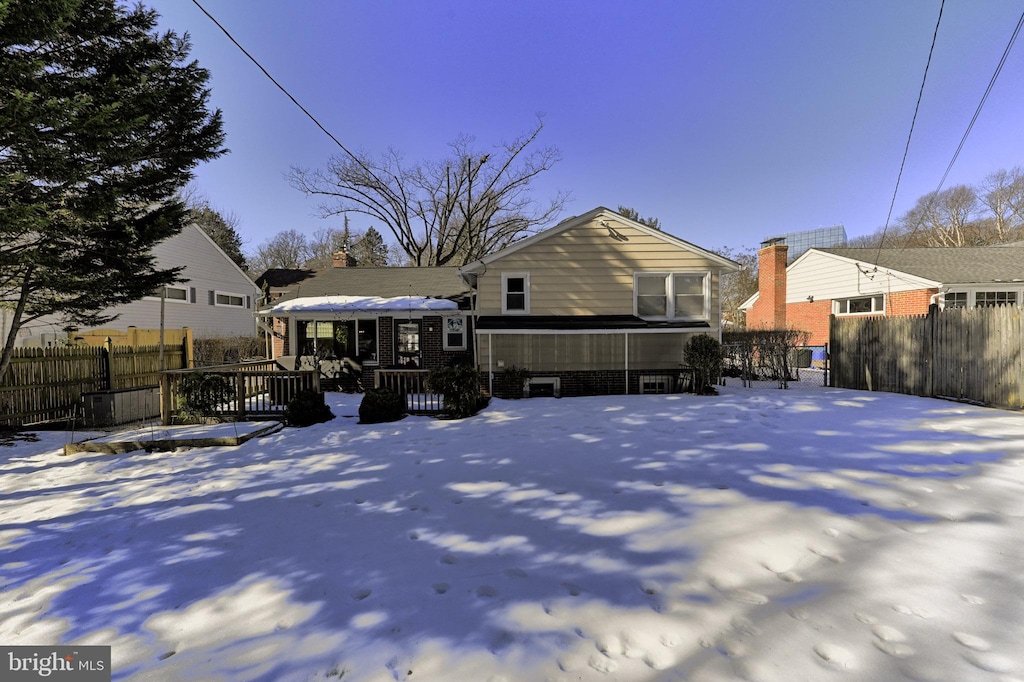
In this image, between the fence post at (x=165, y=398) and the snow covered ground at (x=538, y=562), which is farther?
the fence post at (x=165, y=398)

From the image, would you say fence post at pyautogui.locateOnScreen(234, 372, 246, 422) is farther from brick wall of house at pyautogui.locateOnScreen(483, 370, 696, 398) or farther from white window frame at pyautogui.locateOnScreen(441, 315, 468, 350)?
white window frame at pyautogui.locateOnScreen(441, 315, 468, 350)

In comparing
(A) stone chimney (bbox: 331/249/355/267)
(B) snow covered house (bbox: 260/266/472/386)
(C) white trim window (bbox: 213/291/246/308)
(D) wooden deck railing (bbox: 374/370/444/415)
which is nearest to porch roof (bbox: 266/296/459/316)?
(B) snow covered house (bbox: 260/266/472/386)

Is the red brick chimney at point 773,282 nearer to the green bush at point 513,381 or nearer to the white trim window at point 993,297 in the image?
the white trim window at point 993,297

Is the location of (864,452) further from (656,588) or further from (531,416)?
(531,416)

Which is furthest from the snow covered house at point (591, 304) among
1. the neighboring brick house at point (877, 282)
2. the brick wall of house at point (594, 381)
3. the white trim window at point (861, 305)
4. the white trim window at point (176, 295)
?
the white trim window at point (176, 295)

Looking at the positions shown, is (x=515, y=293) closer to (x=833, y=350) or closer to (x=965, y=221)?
(x=833, y=350)

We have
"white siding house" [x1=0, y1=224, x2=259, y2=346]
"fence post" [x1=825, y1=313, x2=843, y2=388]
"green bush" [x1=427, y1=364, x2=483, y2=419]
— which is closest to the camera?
"green bush" [x1=427, y1=364, x2=483, y2=419]

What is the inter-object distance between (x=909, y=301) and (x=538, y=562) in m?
23.0

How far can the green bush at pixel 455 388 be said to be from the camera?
9.97m

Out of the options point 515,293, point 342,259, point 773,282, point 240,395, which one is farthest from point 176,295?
point 773,282

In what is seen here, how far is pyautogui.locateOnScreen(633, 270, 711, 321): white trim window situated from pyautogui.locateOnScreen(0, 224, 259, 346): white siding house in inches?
759

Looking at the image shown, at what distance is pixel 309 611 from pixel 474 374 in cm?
725

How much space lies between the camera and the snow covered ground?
2527mm

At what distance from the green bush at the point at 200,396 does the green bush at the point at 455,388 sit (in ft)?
15.2
